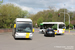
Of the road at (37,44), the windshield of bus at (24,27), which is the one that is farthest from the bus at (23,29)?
the road at (37,44)

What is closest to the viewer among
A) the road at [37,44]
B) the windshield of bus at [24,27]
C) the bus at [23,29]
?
the road at [37,44]

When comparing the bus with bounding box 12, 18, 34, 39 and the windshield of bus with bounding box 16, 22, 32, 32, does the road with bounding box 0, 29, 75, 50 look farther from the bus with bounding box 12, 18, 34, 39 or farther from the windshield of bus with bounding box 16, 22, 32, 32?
the windshield of bus with bounding box 16, 22, 32, 32

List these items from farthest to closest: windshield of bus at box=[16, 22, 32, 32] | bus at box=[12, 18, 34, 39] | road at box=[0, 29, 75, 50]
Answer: windshield of bus at box=[16, 22, 32, 32] → bus at box=[12, 18, 34, 39] → road at box=[0, 29, 75, 50]

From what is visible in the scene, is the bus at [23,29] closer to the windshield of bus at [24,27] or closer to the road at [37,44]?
the windshield of bus at [24,27]

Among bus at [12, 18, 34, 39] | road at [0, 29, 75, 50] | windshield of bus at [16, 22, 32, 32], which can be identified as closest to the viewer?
road at [0, 29, 75, 50]

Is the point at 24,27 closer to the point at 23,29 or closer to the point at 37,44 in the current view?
the point at 23,29

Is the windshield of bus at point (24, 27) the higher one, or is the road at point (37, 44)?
the windshield of bus at point (24, 27)

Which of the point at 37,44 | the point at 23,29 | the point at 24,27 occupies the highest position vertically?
the point at 24,27

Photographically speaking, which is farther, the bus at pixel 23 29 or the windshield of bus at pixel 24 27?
the windshield of bus at pixel 24 27

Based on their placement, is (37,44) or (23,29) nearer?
(37,44)

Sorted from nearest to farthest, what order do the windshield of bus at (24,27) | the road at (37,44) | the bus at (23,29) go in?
the road at (37,44)
the bus at (23,29)
the windshield of bus at (24,27)

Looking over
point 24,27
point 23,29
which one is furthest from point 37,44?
point 24,27

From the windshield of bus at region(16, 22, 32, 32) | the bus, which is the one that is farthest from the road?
the windshield of bus at region(16, 22, 32, 32)

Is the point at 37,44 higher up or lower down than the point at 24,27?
lower down
